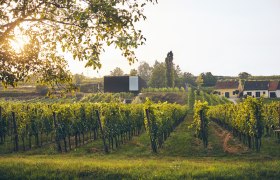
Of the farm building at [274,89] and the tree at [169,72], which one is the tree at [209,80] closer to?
the tree at [169,72]

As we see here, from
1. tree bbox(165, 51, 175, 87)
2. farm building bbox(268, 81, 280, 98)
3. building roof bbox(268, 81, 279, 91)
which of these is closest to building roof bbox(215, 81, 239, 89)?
building roof bbox(268, 81, 279, 91)

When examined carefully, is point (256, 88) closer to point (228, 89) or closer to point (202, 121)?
point (228, 89)

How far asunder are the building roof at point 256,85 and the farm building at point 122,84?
38.8 m

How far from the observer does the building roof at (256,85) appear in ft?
353

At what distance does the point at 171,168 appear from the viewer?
37.9 ft

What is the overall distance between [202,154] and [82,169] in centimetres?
1208

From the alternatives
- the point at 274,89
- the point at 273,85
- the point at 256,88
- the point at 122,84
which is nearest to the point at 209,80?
the point at 256,88

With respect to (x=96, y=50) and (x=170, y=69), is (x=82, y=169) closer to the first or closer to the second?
(x=96, y=50)

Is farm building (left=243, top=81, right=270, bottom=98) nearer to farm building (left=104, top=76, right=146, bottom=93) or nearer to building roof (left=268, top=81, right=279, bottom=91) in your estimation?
building roof (left=268, top=81, right=279, bottom=91)

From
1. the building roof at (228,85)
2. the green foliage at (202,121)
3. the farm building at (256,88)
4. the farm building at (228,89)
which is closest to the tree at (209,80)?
the building roof at (228,85)

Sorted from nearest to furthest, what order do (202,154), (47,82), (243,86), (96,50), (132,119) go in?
(96,50)
(47,82)
(202,154)
(132,119)
(243,86)

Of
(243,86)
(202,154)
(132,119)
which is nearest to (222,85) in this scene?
(243,86)

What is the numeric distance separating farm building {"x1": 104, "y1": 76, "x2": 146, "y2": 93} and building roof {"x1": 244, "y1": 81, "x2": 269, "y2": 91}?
38.8m

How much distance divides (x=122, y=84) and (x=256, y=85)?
46418 millimetres
